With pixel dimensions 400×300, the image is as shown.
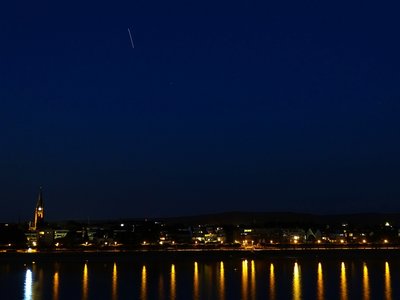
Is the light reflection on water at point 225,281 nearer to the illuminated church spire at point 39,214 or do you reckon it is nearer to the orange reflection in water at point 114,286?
the orange reflection in water at point 114,286

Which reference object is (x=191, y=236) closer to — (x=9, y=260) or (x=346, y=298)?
(x=9, y=260)

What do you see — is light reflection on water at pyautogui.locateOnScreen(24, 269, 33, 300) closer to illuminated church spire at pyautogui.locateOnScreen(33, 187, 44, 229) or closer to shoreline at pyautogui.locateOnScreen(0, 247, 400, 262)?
shoreline at pyautogui.locateOnScreen(0, 247, 400, 262)

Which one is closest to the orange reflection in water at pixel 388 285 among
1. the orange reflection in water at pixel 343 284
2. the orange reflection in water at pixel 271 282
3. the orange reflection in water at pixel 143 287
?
the orange reflection in water at pixel 343 284

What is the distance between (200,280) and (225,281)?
53.6 inches

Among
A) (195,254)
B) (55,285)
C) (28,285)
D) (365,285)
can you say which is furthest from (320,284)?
(195,254)

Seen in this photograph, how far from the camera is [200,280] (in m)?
34.7

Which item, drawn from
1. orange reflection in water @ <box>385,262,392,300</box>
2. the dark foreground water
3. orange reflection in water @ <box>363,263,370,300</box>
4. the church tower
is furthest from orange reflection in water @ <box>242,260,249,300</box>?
the church tower

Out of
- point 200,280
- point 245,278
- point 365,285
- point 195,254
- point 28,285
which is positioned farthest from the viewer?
point 195,254

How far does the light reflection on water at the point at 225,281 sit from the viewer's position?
29609mm

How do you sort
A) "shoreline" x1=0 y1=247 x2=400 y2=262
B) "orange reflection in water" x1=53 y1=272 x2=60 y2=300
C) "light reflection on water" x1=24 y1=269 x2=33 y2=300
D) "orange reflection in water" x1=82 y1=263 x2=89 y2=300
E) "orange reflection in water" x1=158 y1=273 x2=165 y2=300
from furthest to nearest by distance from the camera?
1. "shoreline" x1=0 y1=247 x2=400 y2=262
2. "orange reflection in water" x1=82 y1=263 x2=89 y2=300
3. "orange reflection in water" x1=53 y1=272 x2=60 y2=300
4. "orange reflection in water" x1=158 y1=273 x2=165 y2=300
5. "light reflection on water" x1=24 y1=269 x2=33 y2=300

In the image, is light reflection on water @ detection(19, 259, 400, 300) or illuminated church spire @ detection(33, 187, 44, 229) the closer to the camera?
light reflection on water @ detection(19, 259, 400, 300)

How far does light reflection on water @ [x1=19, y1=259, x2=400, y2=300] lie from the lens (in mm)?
29609

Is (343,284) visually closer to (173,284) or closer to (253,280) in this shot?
(253,280)

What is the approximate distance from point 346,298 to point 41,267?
69.1 feet
